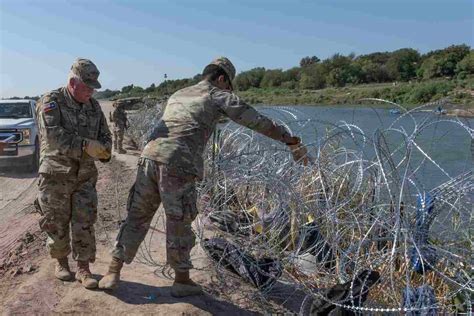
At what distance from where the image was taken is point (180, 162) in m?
3.87

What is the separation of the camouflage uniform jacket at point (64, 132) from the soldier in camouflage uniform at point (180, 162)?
1.55ft

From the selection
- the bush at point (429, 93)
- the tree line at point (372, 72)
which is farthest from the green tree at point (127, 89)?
the bush at point (429, 93)

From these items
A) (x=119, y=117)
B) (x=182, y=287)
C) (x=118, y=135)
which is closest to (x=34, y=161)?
(x=118, y=135)

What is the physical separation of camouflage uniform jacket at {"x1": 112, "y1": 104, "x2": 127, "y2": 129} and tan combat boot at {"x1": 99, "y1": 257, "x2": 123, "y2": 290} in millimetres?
9607

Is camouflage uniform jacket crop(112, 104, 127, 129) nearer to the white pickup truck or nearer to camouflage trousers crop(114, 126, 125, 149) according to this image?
camouflage trousers crop(114, 126, 125, 149)

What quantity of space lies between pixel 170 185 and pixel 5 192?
6125 mm

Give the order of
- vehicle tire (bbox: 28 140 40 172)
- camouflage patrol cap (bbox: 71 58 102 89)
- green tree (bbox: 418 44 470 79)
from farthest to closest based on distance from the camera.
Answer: green tree (bbox: 418 44 470 79) < vehicle tire (bbox: 28 140 40 172) < camouflage patrol cap (bbox: 71 58 102 89)

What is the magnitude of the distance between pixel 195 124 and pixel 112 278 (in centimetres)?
127

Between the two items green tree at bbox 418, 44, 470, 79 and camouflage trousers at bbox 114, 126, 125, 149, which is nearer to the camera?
camouflage trousers at bbox 114, 126, 125, 149

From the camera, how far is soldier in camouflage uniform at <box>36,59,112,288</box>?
159 inches

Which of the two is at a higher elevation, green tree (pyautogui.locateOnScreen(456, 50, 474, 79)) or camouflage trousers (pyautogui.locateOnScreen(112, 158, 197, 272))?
green tree (pyautogui.locateOnScreen(456, 50, 474, 79))

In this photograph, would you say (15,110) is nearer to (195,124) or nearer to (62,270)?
(62,270)

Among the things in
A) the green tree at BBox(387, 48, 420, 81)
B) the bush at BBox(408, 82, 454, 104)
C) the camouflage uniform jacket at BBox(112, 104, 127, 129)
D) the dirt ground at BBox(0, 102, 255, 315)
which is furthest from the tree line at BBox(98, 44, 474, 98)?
the dirt ground at BBox(0, 102, 255, 315)

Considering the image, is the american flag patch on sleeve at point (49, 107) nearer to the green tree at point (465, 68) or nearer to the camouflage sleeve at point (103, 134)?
the camouflage sleeve at point (103, 134)
